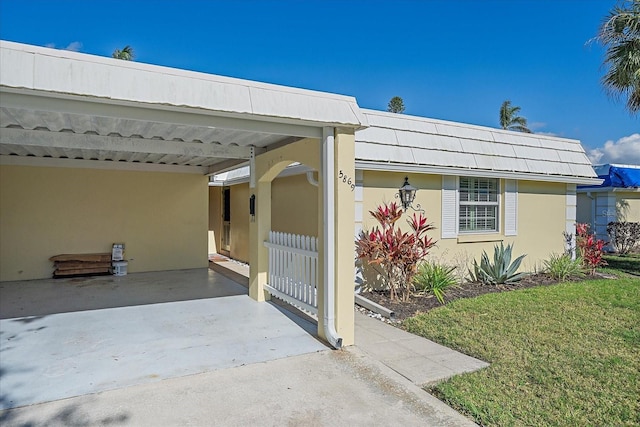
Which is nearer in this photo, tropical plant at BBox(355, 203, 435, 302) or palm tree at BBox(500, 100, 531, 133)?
tropical plant at BBox(355, 203, 435, 302)

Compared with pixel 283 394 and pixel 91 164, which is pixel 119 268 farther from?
pixel 283 394

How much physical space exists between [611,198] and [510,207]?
28.7 ft

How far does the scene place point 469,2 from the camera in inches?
425

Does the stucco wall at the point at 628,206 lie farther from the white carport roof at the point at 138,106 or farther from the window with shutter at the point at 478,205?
the white carport roof at the point at 138,106

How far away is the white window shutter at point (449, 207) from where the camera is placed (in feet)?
27.4

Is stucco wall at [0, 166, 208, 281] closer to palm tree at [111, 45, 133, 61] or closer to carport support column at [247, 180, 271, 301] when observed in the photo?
carport support column at [247, 180, 271, 301]

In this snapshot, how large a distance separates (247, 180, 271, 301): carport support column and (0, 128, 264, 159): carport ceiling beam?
72cm

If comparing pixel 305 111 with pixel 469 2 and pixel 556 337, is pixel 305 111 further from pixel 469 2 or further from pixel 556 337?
pixel 469 2

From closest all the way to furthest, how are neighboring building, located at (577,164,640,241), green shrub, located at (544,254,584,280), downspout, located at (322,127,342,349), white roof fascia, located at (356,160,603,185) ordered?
downspout, located at (322,127,342,349) → white roof fascia, located at (356,160,603,185) → green shrub, located at (544,254,584,280) → neighboring building, located at (577,164,640,241)

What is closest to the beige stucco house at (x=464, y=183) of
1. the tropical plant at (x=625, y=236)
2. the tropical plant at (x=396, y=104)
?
the tropical plant at (x=625, y=236)

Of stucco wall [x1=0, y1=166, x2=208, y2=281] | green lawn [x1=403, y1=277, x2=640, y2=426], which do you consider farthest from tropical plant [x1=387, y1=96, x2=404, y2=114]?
green lawn [x1=403, y1=277, x2=640, y2=426]

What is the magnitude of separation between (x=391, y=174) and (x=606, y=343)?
4301mm

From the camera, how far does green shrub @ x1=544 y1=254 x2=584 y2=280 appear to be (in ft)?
29.9

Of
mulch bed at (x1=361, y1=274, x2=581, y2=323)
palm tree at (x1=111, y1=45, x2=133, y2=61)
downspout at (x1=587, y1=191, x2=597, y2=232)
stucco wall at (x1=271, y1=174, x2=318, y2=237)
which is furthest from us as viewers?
palm tree at (x1=111, y1=45, x2=133, y2=61)
